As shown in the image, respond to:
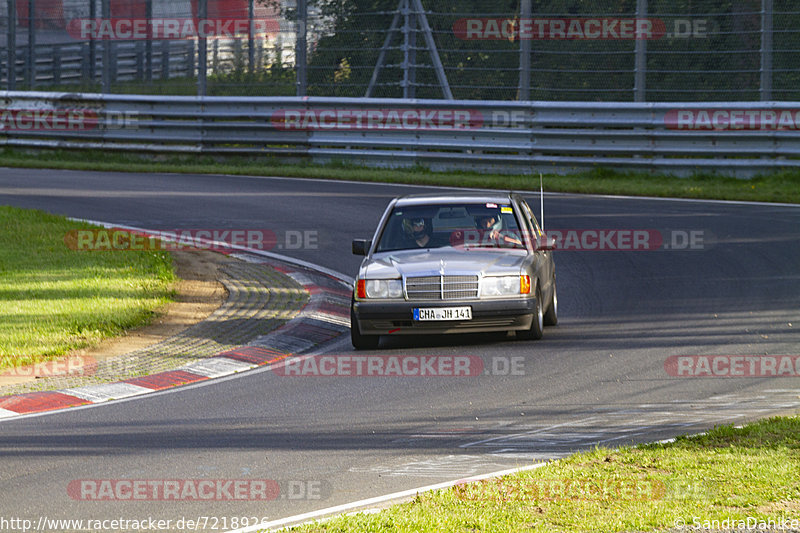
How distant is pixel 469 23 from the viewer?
76.2ft

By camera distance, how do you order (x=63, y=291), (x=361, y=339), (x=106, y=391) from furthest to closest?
(x=63, y=291)
(x=361, y=339)
(x=106, y=391)

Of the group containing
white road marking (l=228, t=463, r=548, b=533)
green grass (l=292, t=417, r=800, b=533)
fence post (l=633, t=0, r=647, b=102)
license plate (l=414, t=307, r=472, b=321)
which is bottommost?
white road marking (l=228, t=463, r=548, b=533)

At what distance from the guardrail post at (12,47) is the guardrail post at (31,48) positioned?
321 mm

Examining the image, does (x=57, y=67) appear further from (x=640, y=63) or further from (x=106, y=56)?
(x=640, y=63)

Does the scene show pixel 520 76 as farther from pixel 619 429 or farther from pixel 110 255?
pixel 619 429

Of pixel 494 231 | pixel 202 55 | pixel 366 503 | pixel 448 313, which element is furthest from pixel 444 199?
pixel 202 55

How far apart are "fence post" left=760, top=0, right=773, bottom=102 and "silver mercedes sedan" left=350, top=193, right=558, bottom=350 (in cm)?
1142

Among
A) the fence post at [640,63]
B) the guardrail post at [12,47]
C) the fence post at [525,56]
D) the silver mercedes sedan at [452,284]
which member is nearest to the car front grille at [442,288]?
the silver mercedes sedan at [452,284]

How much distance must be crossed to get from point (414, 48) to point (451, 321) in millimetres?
A: 13999

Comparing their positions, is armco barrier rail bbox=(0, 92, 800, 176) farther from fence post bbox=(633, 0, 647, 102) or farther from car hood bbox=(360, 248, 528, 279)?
car hood bbox=(360, 248, 528, 279)

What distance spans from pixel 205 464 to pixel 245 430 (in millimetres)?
884

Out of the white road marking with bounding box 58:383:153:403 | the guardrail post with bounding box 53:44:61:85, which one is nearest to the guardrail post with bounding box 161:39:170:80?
the guardrail post with bounding box 53:44:61:85

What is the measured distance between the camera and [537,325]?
34.5 feet

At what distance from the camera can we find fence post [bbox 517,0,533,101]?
22.4 meters
